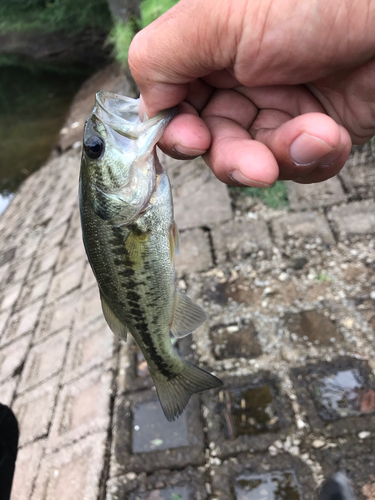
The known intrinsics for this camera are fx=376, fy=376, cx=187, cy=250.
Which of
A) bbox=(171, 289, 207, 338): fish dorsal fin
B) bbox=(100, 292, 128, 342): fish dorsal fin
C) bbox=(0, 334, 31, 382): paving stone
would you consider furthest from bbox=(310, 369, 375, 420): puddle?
bbox=(0, 334, 31, 382): paving stone

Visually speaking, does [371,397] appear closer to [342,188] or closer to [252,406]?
[252,406]

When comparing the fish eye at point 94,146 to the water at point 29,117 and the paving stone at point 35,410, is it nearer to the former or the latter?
the paving stone at point 35,410

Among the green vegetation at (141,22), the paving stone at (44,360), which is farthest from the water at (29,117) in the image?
the paving stone at (44,360)

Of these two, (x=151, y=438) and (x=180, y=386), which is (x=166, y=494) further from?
(x=180, y=386)

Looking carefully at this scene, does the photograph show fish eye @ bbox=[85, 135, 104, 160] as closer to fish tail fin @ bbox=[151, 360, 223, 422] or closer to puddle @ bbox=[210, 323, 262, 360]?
fish tail fin @ bbox=[151, 360, 223, 422]

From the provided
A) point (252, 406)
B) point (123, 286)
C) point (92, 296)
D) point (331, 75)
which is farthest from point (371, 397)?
point (92, 296)

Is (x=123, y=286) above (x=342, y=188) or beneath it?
above
